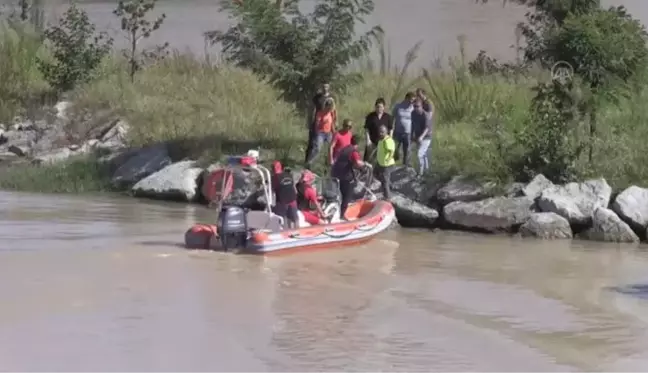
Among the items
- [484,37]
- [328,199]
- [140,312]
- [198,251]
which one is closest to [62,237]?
[198,251]

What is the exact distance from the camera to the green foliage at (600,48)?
19719 millimetres

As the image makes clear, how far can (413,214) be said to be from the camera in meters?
19.7

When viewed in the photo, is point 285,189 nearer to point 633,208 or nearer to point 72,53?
point 633,208

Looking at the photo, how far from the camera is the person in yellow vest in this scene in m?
19.4

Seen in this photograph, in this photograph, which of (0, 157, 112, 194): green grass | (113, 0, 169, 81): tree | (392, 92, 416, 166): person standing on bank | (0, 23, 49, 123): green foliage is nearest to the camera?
(392, 92, 416, 166): person standing on bank

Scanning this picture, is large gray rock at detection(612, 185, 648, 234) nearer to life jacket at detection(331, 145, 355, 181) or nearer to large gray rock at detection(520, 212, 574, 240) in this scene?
large gray rock at detection(520, 212, 574, 240)

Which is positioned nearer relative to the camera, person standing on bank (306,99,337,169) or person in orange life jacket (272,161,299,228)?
person in orange life jacket (272,161,299,228)

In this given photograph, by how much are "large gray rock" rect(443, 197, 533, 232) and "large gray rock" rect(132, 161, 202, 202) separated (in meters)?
4.58

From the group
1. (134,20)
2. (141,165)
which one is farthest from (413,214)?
(134,20)

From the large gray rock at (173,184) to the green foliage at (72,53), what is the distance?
5042 mm

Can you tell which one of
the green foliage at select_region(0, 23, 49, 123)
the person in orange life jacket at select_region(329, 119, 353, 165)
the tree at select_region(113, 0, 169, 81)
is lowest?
the person in orange life jacket at select_region(329, 119, 353, 165)

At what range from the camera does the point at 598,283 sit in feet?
49.0

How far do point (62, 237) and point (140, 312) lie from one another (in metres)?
4.84

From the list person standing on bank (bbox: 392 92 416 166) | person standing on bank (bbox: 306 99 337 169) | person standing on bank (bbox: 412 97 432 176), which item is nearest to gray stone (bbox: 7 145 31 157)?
person standing on bank (bbox: 306 99 337 169)
